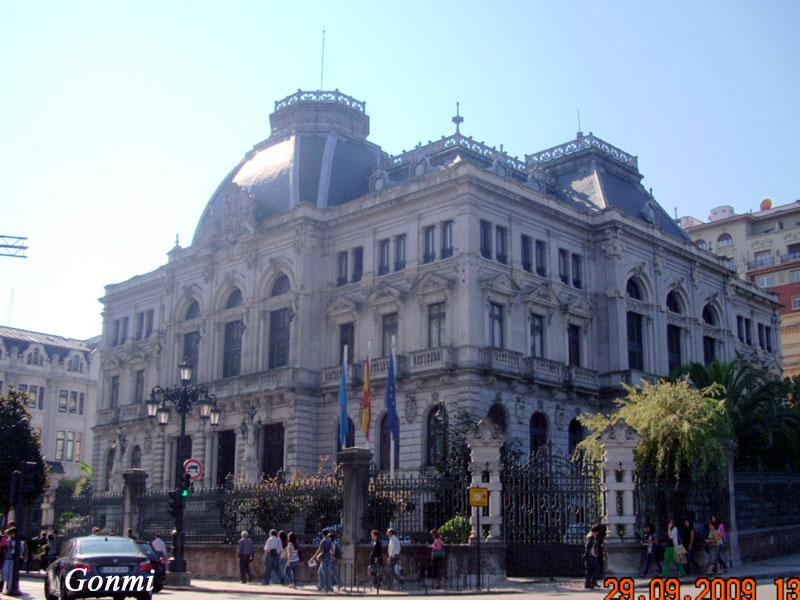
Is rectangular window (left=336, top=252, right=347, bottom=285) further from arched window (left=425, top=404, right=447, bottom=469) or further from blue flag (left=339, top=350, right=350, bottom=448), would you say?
arched window (left=425, top=404, right=447, bottom=469)

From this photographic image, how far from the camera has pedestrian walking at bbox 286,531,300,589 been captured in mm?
29594

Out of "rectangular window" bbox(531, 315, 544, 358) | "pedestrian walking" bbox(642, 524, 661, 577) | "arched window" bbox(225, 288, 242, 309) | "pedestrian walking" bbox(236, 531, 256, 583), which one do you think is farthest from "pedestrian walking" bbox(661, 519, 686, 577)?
"arched window" bbox(225, 288, 242, 309)

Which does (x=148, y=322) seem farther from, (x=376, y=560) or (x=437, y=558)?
(x=437, y=558)

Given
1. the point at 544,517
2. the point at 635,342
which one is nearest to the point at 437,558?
the point at 544,517

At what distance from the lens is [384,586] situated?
27.9m

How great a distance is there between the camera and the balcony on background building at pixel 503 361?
46250 millimetres

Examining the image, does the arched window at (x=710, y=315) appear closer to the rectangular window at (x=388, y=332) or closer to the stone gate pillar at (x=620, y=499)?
the rectangular window at (x=388, y=332)

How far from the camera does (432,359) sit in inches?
1843

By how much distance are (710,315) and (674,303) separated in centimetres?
452

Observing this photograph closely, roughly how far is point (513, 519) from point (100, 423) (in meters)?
→ 43.7

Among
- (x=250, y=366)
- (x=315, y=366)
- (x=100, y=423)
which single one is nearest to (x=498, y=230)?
(x=315, y=366)

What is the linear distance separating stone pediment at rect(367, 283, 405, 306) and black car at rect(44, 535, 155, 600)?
29072 millimetres

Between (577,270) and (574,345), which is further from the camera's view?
(577,270)

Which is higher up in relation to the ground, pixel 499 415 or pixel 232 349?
pixel 232 349
